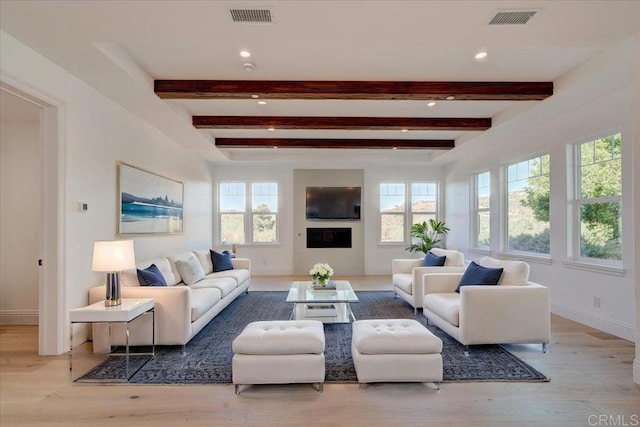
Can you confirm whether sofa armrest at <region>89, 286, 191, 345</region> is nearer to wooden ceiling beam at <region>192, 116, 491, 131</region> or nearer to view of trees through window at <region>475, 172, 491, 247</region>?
wooden ceiling beam at <region>192, 116, 491, 131</region>

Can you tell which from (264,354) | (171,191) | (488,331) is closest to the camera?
(264,354)

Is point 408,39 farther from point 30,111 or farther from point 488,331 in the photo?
point 30,111

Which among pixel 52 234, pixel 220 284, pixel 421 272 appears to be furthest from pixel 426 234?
pixel 52 234

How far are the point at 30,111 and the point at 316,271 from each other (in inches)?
160

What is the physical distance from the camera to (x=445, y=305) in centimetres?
368

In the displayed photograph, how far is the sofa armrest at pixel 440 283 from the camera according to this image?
14.1 feet

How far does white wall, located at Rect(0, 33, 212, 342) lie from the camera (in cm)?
305

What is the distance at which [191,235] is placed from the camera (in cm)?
676

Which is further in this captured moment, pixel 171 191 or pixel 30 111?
pixel 171 191

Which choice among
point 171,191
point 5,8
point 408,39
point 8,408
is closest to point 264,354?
point 8,408

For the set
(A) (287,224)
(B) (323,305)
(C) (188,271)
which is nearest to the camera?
(B) (323,305)

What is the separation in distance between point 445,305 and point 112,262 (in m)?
3.29

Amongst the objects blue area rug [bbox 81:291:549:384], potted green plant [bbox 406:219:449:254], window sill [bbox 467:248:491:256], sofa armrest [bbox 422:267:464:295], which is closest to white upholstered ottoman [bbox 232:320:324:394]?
blue area rug [bbox 81:291:549:384]

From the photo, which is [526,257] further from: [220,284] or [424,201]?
[220,284]
